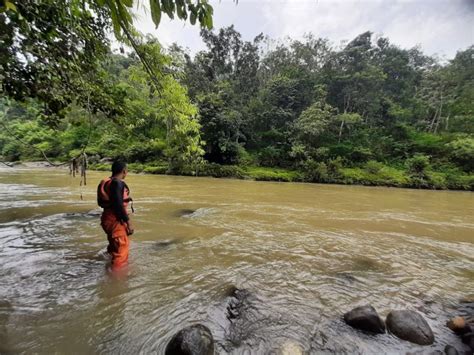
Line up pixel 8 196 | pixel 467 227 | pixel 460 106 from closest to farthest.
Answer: pixel 467 227 < pixel 8 196 < pixel 460 106

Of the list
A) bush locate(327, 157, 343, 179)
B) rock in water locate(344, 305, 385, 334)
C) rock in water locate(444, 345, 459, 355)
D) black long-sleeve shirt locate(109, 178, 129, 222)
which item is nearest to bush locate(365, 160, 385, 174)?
bush locate(327, 157, 343, 179)

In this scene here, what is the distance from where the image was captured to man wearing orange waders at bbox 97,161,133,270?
3408 millimetres

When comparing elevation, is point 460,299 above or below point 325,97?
below

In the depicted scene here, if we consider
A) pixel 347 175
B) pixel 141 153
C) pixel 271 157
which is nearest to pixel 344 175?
pixel 347 175

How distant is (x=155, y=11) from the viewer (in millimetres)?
1276

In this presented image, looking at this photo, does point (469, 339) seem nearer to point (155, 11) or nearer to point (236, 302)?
point (236, 302)

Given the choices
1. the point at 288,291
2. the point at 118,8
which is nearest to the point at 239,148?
the point at 288,291

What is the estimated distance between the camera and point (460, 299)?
10.3ft

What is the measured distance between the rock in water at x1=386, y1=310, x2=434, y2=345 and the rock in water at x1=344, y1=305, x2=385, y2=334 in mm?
96

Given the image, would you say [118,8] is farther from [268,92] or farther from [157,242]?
[268,92]

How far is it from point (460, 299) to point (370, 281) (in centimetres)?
92

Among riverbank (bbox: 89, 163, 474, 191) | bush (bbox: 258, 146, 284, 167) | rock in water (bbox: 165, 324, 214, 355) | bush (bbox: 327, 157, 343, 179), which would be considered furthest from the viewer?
bush (bbox: 258, 146, 284, 167)

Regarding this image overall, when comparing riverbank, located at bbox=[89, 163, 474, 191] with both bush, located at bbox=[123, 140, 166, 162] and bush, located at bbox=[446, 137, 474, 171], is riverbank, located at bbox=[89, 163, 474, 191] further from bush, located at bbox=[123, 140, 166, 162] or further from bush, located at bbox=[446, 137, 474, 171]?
bush, located at bbox=[123, 140, 166, 162]

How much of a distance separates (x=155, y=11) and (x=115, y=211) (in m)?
2.69
